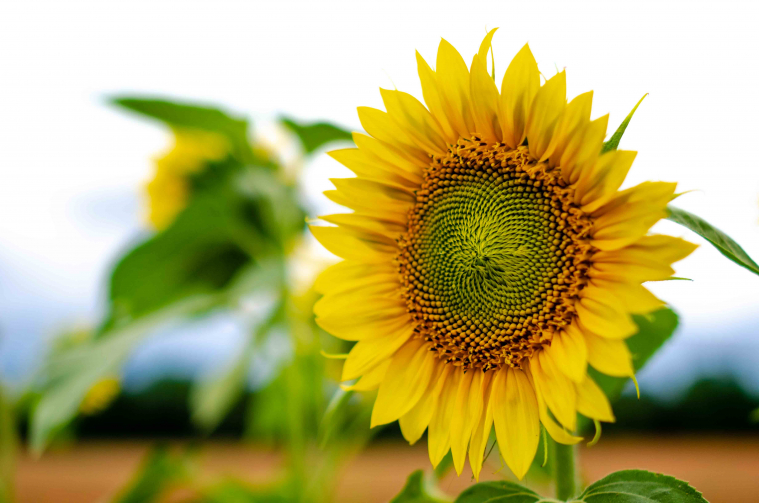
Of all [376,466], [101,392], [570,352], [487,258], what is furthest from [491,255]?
[376,466]

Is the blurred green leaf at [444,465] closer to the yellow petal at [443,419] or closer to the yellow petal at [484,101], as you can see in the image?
the yellow petal at [443,419]

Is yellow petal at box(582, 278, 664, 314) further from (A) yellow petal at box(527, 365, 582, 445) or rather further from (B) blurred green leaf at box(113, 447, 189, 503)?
(B) blurred green leaf at box(113, 447, 189, 503)

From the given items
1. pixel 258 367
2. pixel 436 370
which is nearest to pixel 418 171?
pixel 436 370

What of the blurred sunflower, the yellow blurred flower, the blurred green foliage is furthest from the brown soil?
the blurred sunflower

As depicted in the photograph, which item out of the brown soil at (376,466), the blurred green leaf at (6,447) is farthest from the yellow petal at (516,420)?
the blurred green leaf at (6,447)

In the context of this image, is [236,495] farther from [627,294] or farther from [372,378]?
[627,294]

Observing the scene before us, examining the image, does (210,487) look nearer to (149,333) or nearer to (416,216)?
(149,333)

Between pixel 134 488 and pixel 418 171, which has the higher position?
pixel 418 171

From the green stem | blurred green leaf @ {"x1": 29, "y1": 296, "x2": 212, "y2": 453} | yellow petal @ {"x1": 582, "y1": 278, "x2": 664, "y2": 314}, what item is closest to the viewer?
yellow petal @ {"x1": 582, "y1": 278, "x2": 664, "y2": 314}
